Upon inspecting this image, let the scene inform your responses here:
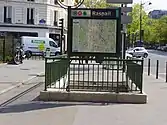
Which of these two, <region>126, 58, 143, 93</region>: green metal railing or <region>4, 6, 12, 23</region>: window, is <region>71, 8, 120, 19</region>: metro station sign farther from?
<region>4, 6, 12, 23</region>: window

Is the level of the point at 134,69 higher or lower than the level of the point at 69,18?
lower

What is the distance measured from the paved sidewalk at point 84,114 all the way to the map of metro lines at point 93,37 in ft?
7.15

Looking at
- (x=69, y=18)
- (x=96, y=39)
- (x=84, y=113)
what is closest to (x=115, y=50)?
(x=96, y=39)

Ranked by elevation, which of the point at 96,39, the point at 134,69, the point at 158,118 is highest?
the point at 96,39

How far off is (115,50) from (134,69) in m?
0.79

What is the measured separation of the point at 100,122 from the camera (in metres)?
9.09

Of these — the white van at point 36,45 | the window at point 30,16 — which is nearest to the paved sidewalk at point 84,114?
the white van at point 36,45

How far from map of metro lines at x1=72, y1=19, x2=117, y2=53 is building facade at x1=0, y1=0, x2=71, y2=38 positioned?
47.8 m

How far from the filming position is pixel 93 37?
13.0 meters

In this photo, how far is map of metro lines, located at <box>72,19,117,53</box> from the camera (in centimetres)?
1290

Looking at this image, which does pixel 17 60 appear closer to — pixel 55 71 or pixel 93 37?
pixel 55 71

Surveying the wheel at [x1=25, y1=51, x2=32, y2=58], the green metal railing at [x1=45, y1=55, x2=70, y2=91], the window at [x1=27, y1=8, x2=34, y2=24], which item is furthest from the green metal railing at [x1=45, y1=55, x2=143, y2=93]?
the window at [x1=27, y1=8, x2=34, y2=24]

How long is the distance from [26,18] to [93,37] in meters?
49.5

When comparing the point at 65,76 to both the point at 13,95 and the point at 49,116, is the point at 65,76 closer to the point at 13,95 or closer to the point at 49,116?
the point at 13,95
